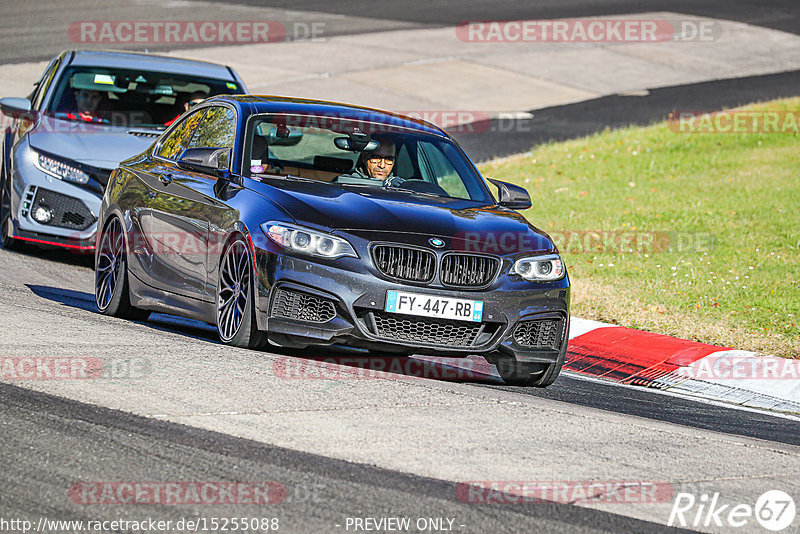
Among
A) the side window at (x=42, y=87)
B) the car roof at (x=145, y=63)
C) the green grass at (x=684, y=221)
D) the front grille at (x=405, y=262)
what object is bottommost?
the green grass at (x=684, y=221)

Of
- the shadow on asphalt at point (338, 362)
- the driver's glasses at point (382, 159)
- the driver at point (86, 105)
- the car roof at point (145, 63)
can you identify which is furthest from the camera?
the car roof at point (145, 63)

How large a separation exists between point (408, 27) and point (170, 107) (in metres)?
21.3

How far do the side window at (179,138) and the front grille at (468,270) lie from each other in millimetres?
2601

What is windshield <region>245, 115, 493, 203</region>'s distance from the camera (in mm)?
8406

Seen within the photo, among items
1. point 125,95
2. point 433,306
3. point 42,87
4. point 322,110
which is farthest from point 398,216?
point 42,87

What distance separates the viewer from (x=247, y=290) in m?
7.41

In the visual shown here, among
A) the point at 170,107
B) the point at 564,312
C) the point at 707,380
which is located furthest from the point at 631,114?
the point at 564,312

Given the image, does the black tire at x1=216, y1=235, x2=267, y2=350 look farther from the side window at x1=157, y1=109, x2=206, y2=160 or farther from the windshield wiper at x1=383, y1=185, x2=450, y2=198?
the side window at x1=157, y1=109, x2=206, y2=160

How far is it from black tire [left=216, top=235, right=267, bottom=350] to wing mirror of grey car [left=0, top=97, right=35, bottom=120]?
4.78 metres

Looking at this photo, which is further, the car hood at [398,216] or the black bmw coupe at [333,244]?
the car hood at [398,216]

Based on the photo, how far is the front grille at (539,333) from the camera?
759 cm

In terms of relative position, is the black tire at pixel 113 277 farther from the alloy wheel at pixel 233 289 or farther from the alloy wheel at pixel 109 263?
the alloy wheel at pixel 233 289

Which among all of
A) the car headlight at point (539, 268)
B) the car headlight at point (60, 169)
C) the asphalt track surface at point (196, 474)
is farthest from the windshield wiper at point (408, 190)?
the car headlight at point (60, 169)

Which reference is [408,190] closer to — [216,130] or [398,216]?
[398,216]
